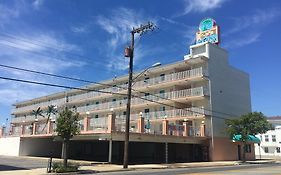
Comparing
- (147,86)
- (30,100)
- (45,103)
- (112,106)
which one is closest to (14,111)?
(30,100)

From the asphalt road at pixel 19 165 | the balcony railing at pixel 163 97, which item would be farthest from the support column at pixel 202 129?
the asphalt road at pixel 19 165

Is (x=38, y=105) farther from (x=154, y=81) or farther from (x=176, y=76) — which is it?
(x=176, y=76)

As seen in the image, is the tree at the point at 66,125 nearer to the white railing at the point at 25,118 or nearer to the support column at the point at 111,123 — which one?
the support column at the point at 111,123

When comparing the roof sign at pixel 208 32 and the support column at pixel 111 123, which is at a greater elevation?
the roof sign at pixel 208 32

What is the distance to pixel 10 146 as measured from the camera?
47.3 m

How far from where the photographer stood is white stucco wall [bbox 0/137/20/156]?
45884mm

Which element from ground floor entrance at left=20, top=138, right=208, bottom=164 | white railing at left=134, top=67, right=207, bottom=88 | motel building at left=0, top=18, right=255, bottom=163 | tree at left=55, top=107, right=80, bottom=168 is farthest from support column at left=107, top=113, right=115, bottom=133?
white railing at left=134, top=67, right=207, bottom=88

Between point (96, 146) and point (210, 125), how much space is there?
59.3 feet

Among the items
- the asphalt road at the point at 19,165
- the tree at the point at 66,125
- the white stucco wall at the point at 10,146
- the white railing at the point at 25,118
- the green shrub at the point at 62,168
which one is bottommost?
the asphalt road at the point at 19,165

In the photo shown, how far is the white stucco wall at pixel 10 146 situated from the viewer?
45.9 metres

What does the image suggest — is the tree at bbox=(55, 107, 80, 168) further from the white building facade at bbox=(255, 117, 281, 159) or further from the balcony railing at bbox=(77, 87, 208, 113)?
the white building facade at bbox=(255, 117, 281, 159)

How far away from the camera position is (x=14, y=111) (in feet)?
282

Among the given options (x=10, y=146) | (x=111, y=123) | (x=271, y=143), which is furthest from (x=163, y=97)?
(x=271, y=143)

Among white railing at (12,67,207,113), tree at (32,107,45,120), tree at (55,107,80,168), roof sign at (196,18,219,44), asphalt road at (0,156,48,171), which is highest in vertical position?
roof sign at (196,18,219,44)
